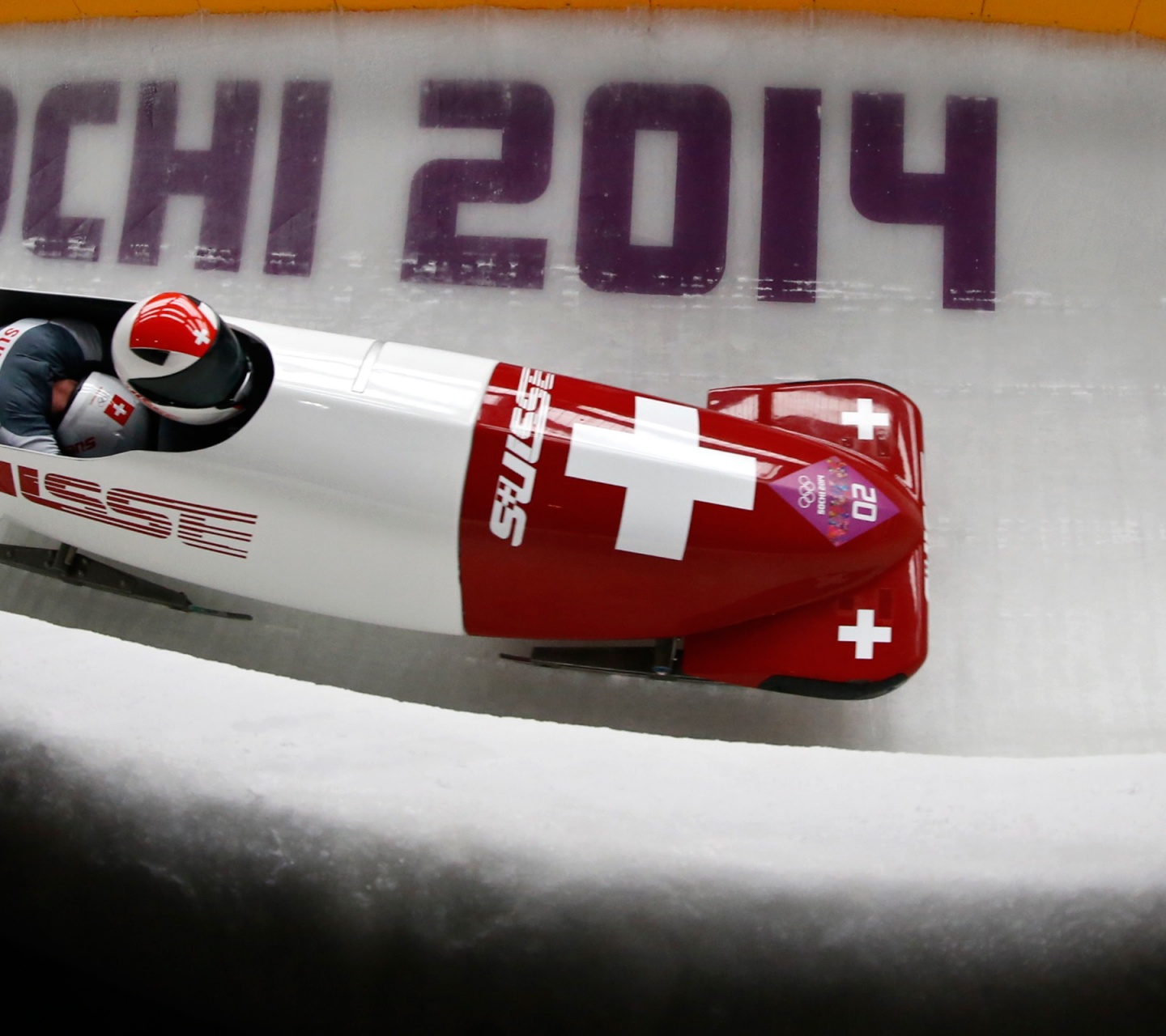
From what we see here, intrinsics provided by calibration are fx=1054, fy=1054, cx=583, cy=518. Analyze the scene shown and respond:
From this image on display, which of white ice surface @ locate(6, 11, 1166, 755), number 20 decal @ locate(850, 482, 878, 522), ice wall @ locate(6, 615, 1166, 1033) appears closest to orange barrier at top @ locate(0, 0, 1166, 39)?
white ice surface @ locate(6, 11, 1166, 755)

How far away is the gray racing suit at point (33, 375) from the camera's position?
9.45 ft

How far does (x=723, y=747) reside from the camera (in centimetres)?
212

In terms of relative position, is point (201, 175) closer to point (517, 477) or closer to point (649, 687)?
point (517, 477)

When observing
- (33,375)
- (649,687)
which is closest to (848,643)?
(649,687)

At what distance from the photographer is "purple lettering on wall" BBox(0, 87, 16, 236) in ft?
12.7

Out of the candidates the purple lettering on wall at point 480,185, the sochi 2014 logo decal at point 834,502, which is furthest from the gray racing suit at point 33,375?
the sochi 2014 logo decal at point 834,502

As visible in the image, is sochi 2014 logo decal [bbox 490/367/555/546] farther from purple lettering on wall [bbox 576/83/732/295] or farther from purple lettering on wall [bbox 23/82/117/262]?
purple lettering on wall [bbox 23/82/117/262]

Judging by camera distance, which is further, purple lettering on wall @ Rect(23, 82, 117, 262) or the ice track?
purple lettering on wall @ Rect(23, 82, 117, 262)

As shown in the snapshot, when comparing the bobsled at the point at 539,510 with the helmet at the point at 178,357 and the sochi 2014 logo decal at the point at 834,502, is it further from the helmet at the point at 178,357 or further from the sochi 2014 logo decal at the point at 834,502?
the helmet at the point at 178,357

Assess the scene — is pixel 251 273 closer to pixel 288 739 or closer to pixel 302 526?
pixel 302 526

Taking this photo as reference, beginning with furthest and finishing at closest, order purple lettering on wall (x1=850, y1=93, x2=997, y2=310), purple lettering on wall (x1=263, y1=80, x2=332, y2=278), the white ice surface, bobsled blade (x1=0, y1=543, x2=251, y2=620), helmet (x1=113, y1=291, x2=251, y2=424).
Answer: purple lettering on wall (x1=263, y1=80, x2=332, y2=278) → purple lettering on wall (x1=850, y1=93, x2=997, y2=310) → bobsled blade (x1=0, y1=543, x2=251, y2=620) → the white ice surface → helmet (x1=113, y1=291, x2=251, y2=424)

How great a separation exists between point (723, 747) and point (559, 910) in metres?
0.52

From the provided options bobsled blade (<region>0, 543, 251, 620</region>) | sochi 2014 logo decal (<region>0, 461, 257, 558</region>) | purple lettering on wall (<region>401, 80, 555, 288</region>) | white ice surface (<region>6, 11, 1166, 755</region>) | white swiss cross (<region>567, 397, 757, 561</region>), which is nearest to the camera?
white swiss cross (<region>567, 397, 757, 561</region>)

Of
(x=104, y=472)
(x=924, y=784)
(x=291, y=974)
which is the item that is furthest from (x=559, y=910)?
(x=104, y=472)
